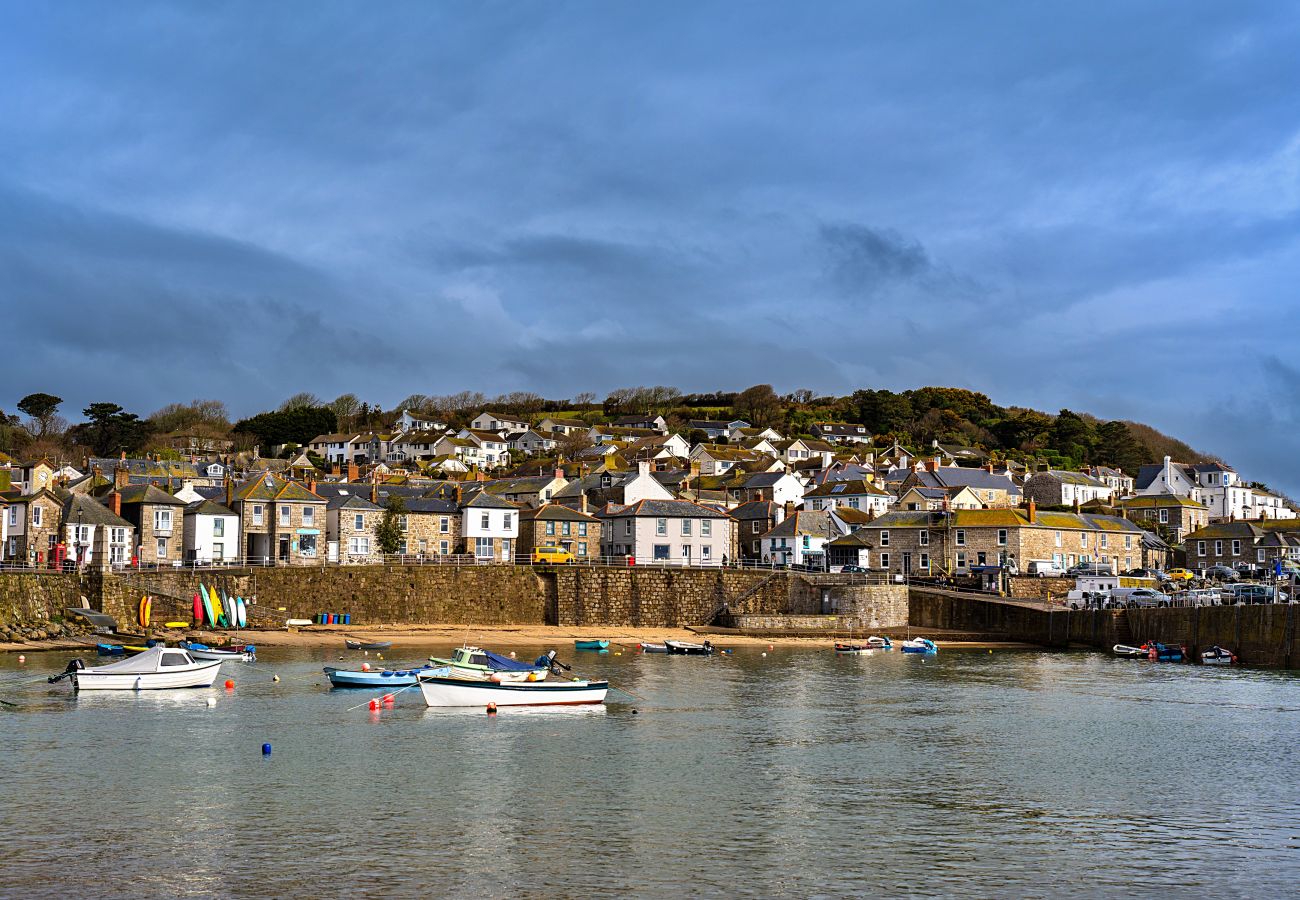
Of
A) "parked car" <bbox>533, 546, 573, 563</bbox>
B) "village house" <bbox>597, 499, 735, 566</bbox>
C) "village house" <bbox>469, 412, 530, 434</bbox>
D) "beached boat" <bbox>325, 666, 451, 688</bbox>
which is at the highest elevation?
"village house" <bbox>469, 412, 530, 434</bbox>

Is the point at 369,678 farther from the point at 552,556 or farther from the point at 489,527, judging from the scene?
the point at 489,527

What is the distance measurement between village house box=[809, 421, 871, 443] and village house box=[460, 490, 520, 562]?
83.7m

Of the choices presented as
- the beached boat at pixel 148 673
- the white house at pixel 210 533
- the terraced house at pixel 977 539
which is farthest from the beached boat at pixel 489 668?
the terraced house at pixel 977 539

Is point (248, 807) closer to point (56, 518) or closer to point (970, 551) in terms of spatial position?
point (56, 518)

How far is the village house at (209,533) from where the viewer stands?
73.8m

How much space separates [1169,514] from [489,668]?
273 ft

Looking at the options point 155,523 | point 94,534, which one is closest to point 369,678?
point 94,534

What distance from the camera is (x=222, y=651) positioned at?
180ft

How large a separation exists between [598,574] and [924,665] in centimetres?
2165

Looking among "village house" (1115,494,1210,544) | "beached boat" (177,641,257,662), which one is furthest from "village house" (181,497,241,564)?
"village house" (1115,494,1210,544)

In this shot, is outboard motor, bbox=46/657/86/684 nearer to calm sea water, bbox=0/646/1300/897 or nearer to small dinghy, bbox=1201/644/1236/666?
calm sea water, bbox=0/646/1300/897

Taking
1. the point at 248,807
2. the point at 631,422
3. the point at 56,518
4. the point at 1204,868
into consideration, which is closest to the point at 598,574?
the point at 56,518

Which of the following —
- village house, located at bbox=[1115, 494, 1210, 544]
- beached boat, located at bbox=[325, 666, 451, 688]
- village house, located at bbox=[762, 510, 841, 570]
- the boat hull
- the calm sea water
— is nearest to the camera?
the calm sea water

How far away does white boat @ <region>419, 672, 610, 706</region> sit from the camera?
4181 centimetres
